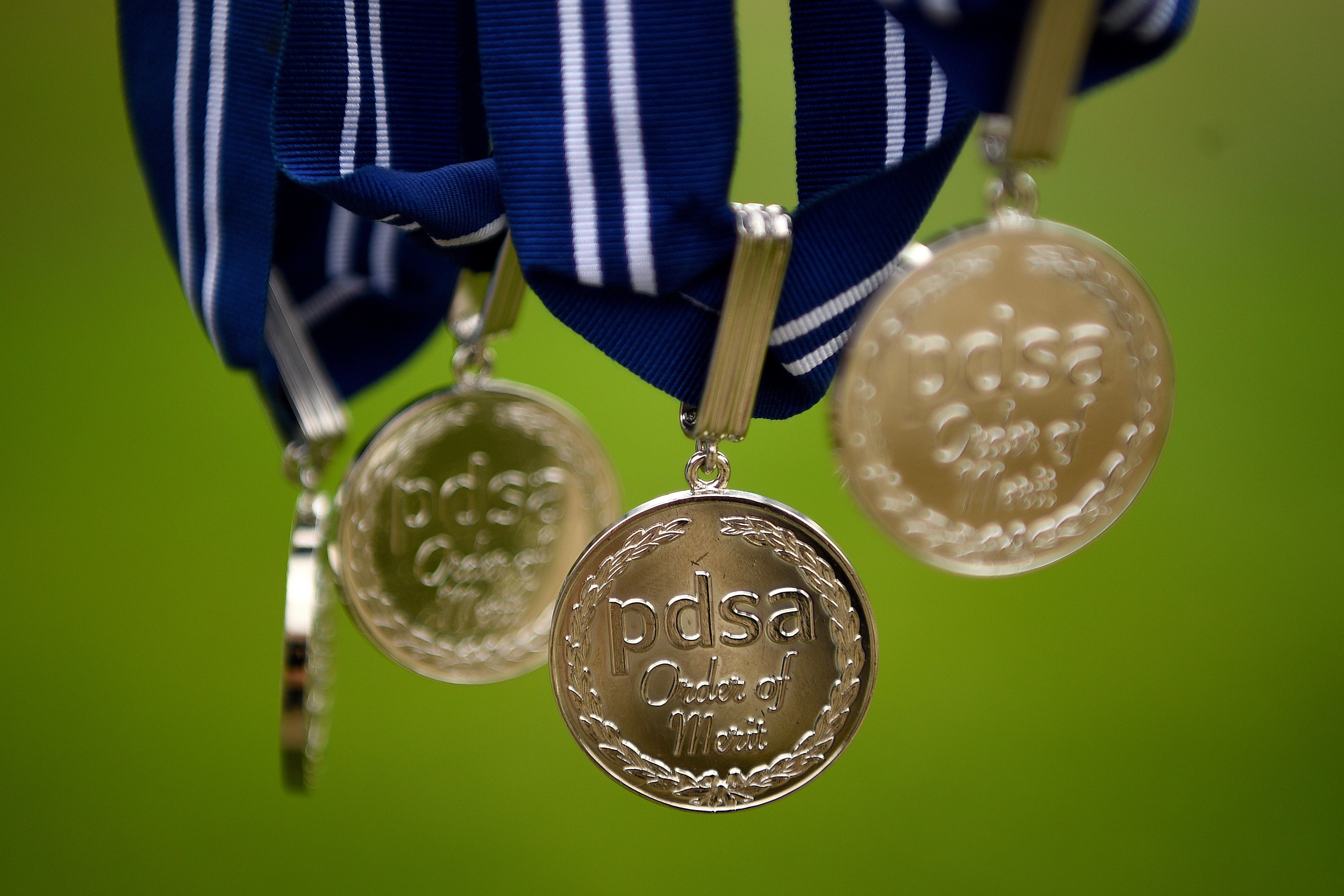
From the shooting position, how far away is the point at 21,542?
987 mm

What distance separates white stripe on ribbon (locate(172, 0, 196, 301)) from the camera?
1.23 ft

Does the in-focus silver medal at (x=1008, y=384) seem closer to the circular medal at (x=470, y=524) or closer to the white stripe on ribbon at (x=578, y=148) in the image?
the white stripe on ribbon at (x=578, y=148)

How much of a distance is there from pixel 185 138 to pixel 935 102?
30 cm

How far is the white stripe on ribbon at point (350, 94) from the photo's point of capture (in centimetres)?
34

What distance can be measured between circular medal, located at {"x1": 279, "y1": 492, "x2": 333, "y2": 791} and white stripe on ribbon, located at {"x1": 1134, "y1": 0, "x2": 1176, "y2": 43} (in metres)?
0.36

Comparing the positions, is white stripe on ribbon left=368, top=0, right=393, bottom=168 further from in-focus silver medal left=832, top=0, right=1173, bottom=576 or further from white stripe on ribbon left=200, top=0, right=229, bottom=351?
in-focus silver medal left=832, top=0, right=1173, bottom=576

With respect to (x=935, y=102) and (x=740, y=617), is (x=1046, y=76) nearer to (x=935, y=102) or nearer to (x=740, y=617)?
(x=935, y=102)

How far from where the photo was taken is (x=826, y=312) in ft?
1.03

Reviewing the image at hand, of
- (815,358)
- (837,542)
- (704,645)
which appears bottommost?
(837,542)

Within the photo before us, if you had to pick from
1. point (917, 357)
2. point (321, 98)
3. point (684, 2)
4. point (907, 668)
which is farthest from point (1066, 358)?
point (907, 668)

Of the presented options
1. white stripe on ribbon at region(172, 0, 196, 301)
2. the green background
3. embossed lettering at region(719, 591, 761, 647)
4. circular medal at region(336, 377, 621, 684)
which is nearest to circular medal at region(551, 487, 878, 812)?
embossed lettering at region(719, 591, 761, 647)

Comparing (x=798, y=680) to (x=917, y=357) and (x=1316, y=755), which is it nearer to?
(x=917, y=357)

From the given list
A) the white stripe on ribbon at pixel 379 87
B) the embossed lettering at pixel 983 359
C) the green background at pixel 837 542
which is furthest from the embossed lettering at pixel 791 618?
the green background at pixel 837 542

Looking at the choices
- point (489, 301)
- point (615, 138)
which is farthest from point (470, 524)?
point (615, 138)
